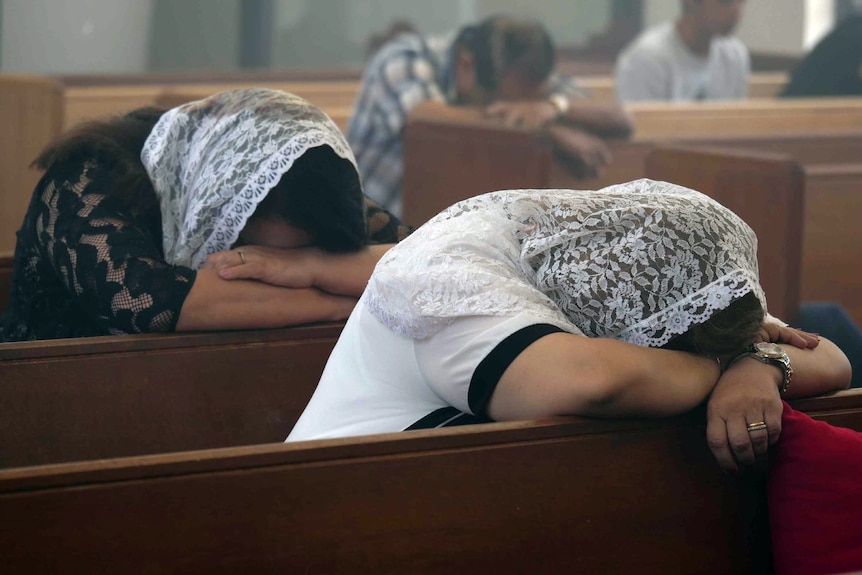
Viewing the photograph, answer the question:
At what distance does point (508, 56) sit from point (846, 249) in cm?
143

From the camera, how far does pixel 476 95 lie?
4199 millimetres

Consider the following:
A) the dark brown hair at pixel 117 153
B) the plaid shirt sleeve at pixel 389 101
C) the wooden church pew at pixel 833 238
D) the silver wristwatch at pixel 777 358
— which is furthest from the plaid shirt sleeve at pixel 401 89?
the silver wristwatch at pixel 777 358

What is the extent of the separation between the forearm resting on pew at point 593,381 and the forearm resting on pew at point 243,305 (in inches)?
27.2

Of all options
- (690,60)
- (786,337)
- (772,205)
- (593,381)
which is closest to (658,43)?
(690,60)

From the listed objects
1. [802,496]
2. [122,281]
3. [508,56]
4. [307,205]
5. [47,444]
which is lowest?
[47,444]

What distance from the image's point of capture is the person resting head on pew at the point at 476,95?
408 centimetres

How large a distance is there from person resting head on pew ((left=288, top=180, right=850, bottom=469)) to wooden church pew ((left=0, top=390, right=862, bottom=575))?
0.06 metres

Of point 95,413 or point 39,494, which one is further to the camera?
point 95,413

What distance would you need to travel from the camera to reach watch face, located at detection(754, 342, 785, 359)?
4.99ft

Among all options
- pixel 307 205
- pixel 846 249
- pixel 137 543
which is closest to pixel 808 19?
pixel 846 249

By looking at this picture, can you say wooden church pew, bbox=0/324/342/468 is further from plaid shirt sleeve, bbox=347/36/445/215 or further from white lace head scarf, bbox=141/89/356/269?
plaid shirt sleeve, bbox=347/36/445/215

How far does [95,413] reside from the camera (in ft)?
6.15

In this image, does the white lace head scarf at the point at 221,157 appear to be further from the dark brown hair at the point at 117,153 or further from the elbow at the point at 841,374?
the elbow at the point at 841,374

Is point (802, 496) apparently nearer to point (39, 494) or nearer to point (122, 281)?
point (39, 494)
